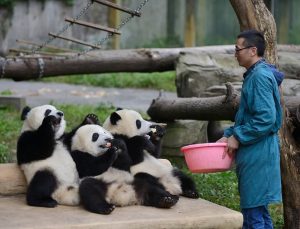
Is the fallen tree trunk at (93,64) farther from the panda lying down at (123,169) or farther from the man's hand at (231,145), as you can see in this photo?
the man's hand at (231,145)

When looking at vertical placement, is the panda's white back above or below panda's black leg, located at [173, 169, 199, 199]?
above

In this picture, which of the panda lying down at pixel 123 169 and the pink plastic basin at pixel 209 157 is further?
the panda lying down at pixel 123 169

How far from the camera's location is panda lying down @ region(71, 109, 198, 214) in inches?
184

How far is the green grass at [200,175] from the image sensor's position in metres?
6.34

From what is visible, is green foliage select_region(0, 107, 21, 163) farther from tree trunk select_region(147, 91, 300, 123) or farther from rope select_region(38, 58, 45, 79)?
tree trunk select_region(147, 91, 300, 123)

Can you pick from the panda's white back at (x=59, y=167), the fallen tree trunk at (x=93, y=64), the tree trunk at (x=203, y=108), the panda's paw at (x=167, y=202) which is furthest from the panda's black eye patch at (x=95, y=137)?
the fallen tree trunk at (x=93, y=64)

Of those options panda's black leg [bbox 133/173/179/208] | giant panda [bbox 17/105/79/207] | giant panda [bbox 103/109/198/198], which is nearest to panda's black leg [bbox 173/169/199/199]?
giant panda [bbox 103/109/198/198]

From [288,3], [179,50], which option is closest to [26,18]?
[288,3]

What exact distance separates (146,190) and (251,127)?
2.93ft

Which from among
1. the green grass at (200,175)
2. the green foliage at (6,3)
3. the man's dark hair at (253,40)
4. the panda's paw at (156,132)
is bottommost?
the green grass at (200,175)

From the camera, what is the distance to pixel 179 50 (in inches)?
388

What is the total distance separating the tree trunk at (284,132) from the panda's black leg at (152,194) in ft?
3.18

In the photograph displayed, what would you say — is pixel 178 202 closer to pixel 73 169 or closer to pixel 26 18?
pixel 73 169

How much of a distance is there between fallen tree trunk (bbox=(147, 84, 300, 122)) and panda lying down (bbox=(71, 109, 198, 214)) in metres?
0.83
